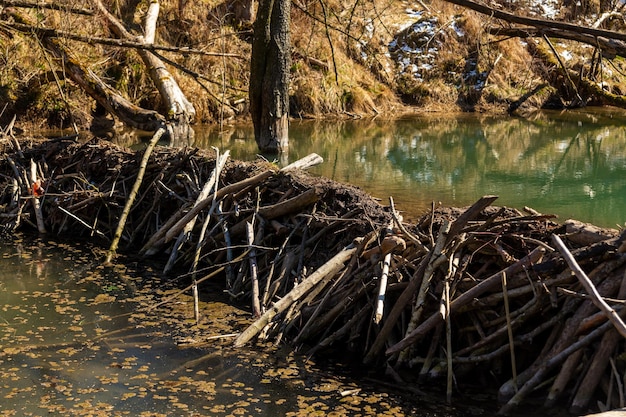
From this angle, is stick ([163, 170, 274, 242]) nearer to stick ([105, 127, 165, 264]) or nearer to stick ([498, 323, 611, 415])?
stick ([105, 127, 165, 264])

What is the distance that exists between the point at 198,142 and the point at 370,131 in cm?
514

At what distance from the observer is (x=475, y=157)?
16828 millimetres

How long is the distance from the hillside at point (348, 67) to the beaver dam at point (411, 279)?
31.8 ft

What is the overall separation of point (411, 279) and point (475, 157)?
11255 millimetres

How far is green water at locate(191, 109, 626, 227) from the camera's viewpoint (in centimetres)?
1241

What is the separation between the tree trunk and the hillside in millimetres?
4965

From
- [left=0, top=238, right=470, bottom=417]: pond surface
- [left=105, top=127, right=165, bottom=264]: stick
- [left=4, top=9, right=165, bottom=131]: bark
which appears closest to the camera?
[left=0, top=238, right=470, bottom=417]: pond surface

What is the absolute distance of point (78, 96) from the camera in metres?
18.5

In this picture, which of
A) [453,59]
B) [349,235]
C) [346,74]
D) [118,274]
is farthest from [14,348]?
[453,59]

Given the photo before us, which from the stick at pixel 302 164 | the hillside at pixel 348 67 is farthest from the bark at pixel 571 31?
the hillside at pixel 348 67

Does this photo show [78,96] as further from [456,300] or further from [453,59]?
[456,300]

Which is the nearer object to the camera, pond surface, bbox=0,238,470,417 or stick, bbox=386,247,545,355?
pond surface, bbox=0,238,470,417

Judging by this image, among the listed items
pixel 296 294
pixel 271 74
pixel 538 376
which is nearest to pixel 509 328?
pixel 538 376

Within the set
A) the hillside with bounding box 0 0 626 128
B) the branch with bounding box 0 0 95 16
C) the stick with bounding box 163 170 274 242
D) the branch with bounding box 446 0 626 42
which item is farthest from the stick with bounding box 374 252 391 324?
the hillside with bounding box 0 0 626 128
